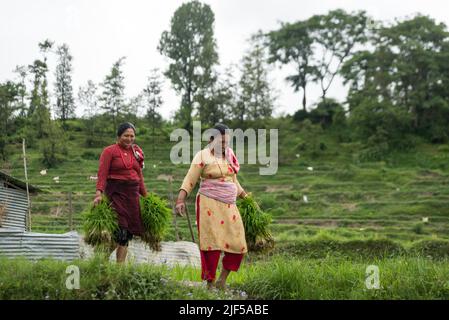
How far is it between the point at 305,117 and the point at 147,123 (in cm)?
977

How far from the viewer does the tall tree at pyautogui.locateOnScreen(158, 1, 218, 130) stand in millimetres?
39344

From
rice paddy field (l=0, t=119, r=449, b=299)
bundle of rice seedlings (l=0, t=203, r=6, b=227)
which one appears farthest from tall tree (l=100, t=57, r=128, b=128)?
bundle of rice seedlings (l=0, t=203, r=6, b=227)

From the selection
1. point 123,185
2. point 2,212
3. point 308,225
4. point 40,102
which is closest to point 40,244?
point 123,185

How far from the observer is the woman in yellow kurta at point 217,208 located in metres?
4.76

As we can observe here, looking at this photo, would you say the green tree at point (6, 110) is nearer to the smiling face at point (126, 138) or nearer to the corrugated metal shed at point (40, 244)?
the corrugated metal shed at point (40, 244)

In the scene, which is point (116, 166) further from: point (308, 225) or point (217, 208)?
point (308, 225)

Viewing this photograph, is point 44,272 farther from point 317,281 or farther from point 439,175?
point 439,175

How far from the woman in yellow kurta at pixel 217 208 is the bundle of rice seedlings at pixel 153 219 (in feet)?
1.67

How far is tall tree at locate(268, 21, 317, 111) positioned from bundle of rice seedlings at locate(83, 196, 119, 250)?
116ft

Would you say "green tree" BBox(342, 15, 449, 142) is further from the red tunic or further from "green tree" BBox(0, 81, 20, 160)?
the red tunic

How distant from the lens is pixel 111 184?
5270mm

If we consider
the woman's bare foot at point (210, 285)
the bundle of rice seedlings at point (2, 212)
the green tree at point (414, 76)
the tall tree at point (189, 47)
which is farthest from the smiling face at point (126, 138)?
the tall tree at point (189, 47)

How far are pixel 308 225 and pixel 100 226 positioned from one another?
51.5ft
